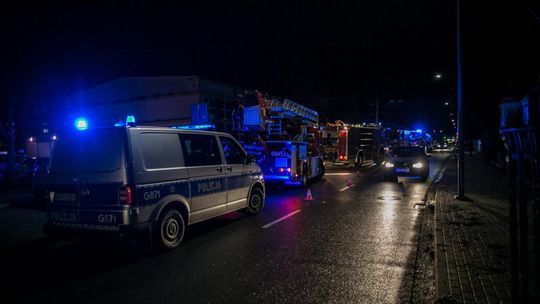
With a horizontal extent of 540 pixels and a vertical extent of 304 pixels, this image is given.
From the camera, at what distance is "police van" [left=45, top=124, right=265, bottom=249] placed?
6223 millimetres

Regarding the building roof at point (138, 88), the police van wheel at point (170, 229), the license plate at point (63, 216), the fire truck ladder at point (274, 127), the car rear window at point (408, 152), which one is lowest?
the police van wheel at point (170, 229)

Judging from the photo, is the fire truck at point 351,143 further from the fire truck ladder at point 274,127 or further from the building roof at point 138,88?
the building roof at point 138,88

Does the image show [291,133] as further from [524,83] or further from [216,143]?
[524,83]

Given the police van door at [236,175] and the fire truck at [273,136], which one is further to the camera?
the fire truck at [273,136]

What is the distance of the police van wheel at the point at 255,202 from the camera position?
31.9ft

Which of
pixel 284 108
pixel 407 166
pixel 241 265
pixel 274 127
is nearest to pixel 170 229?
pixel 241 265

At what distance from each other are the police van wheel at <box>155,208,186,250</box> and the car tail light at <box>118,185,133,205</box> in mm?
745

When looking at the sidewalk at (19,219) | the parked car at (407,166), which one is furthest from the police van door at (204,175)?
the parked car at (407,166)

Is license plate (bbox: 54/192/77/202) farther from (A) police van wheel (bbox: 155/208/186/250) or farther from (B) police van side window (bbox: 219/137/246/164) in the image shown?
(B) police van side window (bbox: 219/137/246/164)

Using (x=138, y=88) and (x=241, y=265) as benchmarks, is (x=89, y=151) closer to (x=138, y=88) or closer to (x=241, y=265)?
(x=241, y=265)

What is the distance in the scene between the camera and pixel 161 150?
273 inches

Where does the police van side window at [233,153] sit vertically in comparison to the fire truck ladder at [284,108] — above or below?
below

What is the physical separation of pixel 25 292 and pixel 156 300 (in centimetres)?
183

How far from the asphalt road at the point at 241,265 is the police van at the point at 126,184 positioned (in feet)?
1.75
